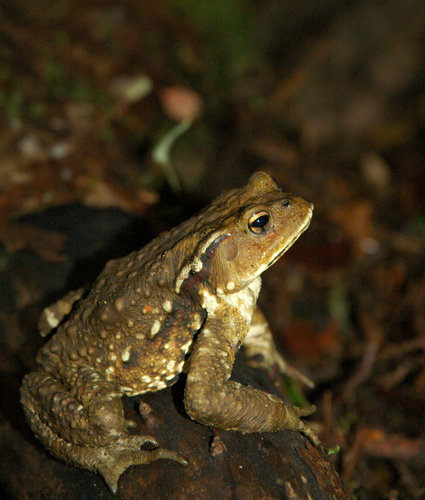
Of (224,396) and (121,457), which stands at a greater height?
(224,396)

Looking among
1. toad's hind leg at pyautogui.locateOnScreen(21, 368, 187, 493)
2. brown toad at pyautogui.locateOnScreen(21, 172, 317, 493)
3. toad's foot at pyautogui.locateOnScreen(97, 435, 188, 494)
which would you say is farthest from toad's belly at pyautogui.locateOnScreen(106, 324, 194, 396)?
toad's foot at pyautogui.locateOnScreen(97, 435, 188, 494)

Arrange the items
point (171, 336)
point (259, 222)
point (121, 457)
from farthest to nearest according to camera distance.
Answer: point (171, 336)
point (259, 222)
point (121, 457)

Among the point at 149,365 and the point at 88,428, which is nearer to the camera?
the point at 88,428

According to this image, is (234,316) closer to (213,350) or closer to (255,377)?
(213,350)

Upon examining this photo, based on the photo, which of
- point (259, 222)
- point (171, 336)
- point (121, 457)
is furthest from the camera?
point (171, 336)

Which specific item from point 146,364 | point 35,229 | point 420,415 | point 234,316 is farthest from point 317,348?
point 35,229

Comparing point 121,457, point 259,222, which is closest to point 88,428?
point 121,457

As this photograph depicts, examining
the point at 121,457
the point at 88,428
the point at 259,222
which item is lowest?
the point at 121,457

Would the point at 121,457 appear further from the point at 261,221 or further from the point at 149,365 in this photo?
the point at 261,221
